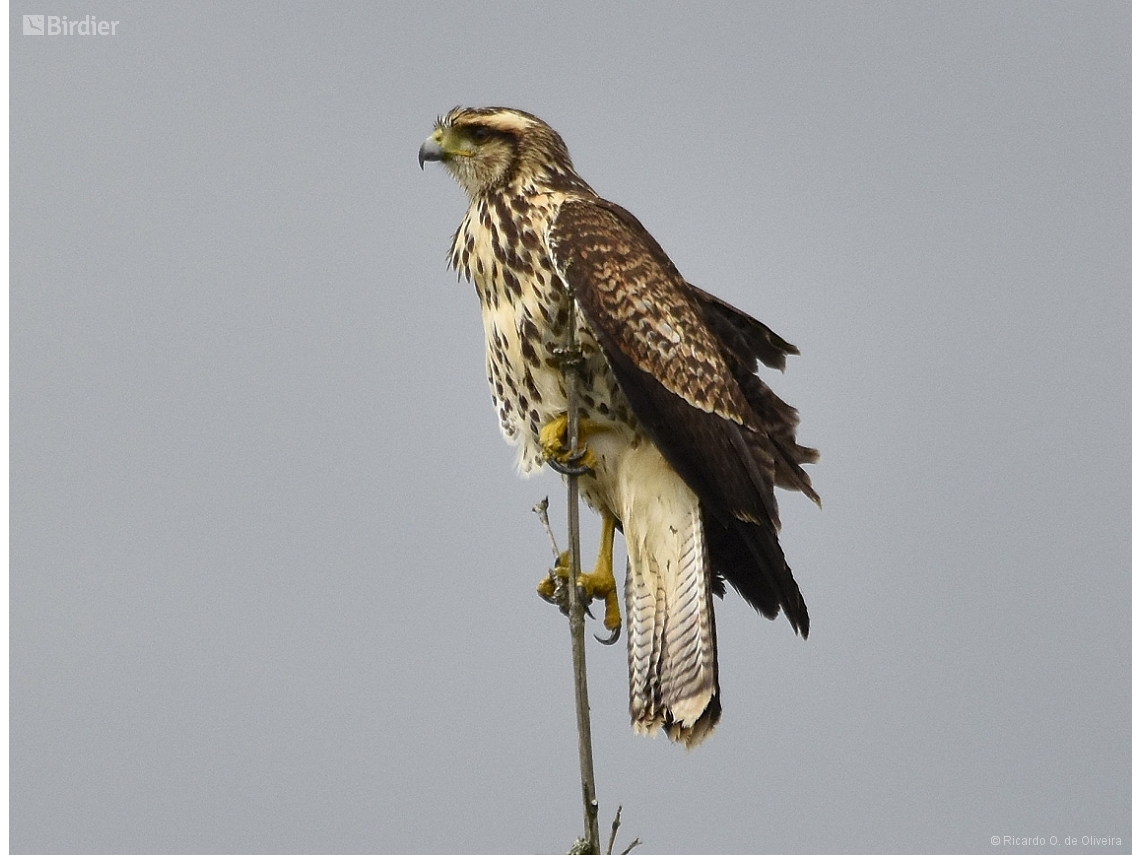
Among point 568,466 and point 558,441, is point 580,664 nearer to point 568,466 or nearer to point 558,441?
point 568,466

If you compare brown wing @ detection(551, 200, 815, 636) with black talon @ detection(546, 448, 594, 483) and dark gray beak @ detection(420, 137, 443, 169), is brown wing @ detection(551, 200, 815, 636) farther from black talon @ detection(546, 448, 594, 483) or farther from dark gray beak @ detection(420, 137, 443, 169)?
Result: dark gray beak @ detection(420, 137, 443, 169)

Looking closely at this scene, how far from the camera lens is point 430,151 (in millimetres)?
7047

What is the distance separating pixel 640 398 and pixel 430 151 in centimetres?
152

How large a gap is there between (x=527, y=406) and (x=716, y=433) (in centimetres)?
81

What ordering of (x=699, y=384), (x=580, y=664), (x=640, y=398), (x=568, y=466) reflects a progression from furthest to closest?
1. (x=699, y=384)
2. (x=640, y=398)
3. (x=568, y=466)
4. (x=580, y=664)

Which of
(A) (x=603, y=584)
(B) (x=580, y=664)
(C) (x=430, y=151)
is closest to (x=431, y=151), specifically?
(C) (x=430, y=151)

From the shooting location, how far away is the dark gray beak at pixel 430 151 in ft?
23.1

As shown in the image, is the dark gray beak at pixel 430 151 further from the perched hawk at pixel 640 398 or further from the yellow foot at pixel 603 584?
the yellow foot at pixel 603 584

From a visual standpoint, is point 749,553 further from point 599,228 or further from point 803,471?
point 599,228

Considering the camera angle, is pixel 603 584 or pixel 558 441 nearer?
pixel 558 441

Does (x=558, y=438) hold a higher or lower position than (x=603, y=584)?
higher

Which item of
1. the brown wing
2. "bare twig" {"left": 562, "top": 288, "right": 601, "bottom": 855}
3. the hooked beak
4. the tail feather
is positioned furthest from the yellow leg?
the hooked beak

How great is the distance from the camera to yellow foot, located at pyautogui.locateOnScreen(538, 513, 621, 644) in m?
6.76

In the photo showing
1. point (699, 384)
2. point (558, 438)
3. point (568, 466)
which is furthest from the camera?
point (699, 384)
